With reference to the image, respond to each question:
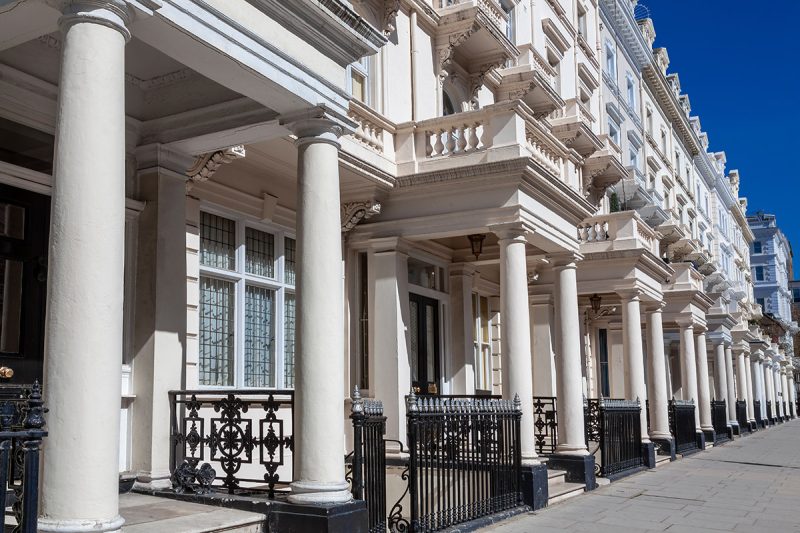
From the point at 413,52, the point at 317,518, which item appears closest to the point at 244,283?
the point at 317,518

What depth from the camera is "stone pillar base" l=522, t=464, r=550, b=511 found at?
448 inches

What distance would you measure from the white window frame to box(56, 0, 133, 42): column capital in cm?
491

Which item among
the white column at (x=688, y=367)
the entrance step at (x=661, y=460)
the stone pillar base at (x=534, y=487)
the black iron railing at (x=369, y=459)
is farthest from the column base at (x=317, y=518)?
the white column at (x=688, y=367)

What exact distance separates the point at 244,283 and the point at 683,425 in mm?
15662

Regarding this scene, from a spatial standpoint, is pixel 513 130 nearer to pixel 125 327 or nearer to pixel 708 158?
pixel 125 327

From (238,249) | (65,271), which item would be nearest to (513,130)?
(238,249)

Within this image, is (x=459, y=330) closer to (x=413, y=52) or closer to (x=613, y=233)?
(x=613, y=233)

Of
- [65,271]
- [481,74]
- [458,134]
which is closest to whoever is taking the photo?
[65,271]

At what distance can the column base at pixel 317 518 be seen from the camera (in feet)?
24.2

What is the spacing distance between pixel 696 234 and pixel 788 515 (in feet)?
106

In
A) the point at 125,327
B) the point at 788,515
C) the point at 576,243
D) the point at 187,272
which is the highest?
the point at 576,243

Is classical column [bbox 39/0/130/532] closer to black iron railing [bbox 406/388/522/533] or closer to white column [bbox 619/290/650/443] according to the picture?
black iron railing [bbox 406/388/522/533]

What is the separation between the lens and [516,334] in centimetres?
1179

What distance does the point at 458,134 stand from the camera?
43.2 feet
